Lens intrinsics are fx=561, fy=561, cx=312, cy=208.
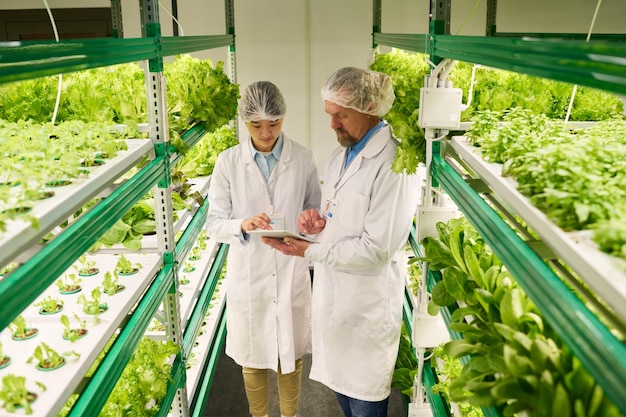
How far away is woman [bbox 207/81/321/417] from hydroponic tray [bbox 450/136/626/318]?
1.84 metres

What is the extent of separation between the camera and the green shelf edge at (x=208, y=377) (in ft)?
11.5

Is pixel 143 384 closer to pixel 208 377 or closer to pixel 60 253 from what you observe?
pixel 60 253

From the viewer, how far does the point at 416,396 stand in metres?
3.00

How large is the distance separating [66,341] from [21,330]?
7.5 inches

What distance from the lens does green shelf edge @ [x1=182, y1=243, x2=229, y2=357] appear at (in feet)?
11.1

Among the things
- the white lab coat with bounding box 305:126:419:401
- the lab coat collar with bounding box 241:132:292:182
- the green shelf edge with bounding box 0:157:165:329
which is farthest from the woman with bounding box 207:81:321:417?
the green shelf edge with bounding box 0:157:165:329

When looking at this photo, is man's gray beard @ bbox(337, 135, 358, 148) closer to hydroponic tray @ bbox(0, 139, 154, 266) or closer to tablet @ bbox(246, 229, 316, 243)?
tablet @ bbox(246, 229, 316, 243)

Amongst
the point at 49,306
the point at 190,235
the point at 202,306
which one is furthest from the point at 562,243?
the point at 202,306

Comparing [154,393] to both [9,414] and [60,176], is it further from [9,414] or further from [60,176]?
[60,176]

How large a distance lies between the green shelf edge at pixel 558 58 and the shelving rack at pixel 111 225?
1.16 metres

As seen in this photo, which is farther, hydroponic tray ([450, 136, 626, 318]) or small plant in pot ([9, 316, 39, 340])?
small plant in pot ([9, 316, 39, 340])

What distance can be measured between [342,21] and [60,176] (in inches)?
189

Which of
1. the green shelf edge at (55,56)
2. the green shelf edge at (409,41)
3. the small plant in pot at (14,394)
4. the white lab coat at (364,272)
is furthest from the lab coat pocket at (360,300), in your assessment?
the small plant in pot at (14,394)

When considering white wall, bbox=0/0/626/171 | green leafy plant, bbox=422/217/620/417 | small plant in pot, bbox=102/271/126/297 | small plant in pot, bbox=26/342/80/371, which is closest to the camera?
green leafy plant, bbox=422/217/620/417
